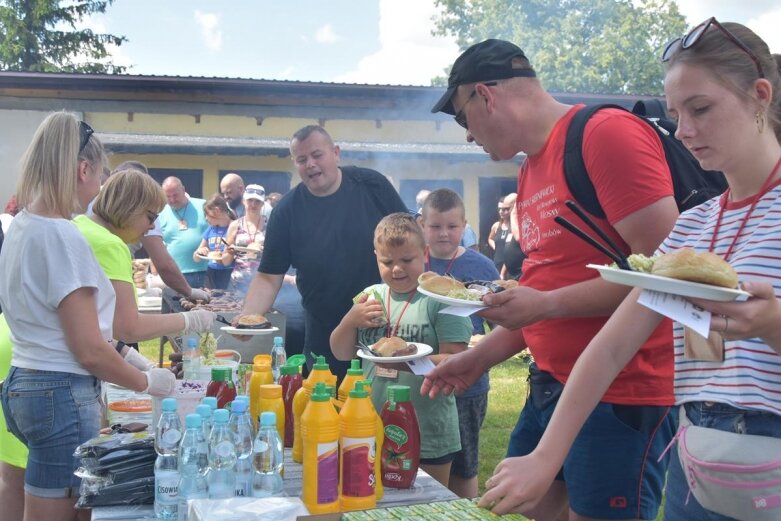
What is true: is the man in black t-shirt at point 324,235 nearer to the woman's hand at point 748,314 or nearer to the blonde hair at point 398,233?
the blonde hair at point 398,233

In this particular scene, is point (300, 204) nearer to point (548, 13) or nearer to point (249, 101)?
point (249, 101)

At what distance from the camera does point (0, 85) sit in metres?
13.0

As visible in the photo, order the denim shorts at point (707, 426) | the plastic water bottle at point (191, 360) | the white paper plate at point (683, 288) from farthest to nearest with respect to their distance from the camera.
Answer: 1. the plastic water bottle at point (191, 360)
2. the denim shorts at point (707, 426)
3. the white paper plate at point (683, 288)

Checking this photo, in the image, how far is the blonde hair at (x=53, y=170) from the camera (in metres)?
2.76

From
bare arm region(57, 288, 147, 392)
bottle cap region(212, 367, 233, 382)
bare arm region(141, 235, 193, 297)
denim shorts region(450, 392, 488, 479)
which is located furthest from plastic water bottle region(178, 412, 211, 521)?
bare arm region(141, 235, 193, 297)

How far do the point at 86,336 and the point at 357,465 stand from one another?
1.28 m

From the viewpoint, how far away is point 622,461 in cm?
216

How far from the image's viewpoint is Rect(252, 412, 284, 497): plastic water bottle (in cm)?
210

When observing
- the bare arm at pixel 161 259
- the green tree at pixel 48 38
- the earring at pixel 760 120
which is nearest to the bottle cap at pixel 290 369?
the earring at pixel 760 120

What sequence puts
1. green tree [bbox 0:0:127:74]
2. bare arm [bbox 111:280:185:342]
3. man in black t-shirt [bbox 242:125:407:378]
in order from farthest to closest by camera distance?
green tree [bbox 0:0:127:74], man in black t-shirt [bbox 242:125:407:378], bare arm [bbox 111:280:185:342]

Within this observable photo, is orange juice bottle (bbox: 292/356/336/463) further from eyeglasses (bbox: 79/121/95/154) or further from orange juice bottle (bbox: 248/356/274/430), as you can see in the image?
eyeglasses (bbox: 79/121/95/154)

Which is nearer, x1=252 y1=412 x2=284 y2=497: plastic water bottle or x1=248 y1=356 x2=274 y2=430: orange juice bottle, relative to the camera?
x1=252 y1=412 x2=284 y2=497: plastic water bottle

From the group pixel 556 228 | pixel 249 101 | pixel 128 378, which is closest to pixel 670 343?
pixel 556 228

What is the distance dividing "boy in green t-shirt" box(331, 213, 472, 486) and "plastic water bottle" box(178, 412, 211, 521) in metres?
1.25
